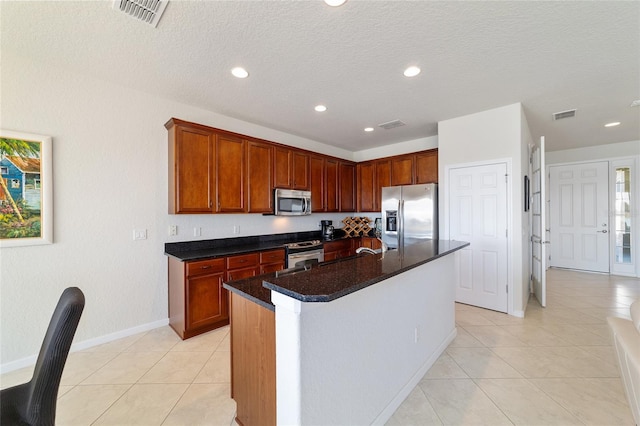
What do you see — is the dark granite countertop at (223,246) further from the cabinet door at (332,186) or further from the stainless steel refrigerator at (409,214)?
the stainless steel refrigerator at (409,214)

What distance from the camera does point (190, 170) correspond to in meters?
3.04

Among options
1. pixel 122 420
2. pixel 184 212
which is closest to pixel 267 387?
pixel 122 420

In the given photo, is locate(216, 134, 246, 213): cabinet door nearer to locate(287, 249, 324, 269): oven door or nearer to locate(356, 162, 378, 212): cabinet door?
locate(287, 249, 324, 269): oven door

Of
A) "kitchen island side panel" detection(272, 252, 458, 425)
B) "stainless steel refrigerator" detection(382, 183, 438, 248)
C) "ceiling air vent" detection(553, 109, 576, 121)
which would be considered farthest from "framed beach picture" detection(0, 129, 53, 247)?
"ceiling air vent" detection(553, 109, 576, 121)

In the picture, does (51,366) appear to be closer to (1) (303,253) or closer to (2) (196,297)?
(2) (196,297)

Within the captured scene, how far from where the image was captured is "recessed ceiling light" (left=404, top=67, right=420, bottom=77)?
247 cm

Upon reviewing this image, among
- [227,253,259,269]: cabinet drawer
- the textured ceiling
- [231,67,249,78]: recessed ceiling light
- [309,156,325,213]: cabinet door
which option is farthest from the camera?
[309,156,325,213]: cabinet door

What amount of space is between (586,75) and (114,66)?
4.64m

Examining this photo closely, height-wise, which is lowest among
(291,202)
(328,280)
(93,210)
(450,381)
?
(450,381)

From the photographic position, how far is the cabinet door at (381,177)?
4954 millimetres

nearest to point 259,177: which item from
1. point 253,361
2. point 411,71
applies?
point 411,71

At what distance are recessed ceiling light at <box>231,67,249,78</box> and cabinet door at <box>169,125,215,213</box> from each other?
2.99ft

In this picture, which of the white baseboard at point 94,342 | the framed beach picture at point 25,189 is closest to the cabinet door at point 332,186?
the white baseboard at point 94,342

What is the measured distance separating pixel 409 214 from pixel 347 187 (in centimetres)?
146
